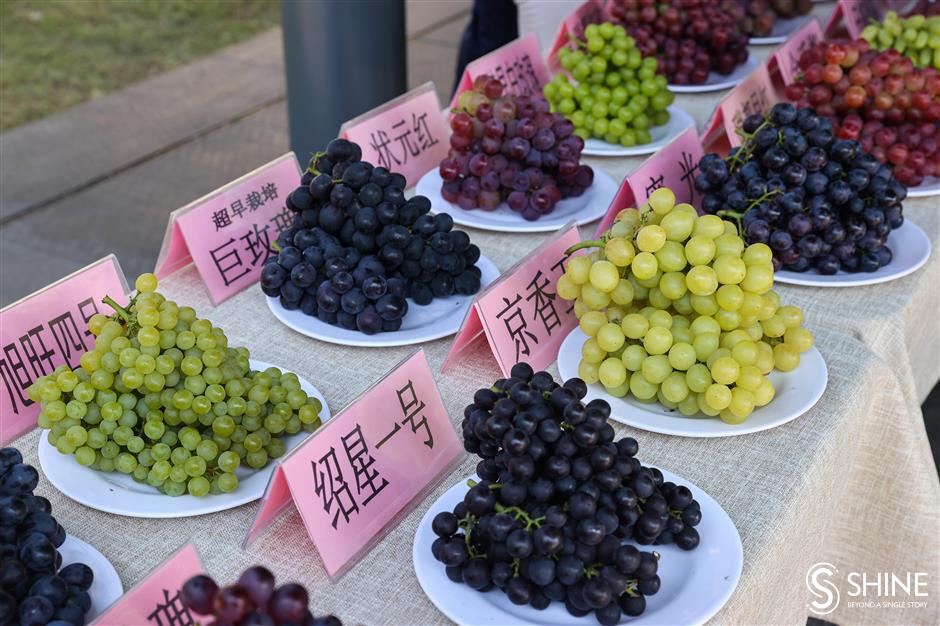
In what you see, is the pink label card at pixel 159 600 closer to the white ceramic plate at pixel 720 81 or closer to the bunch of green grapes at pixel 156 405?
the bunch of green grapes at pixel 156 405

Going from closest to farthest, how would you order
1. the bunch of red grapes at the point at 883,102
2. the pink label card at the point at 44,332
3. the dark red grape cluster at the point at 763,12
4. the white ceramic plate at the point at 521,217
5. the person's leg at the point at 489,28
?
the pink label card at the point at 44,332 → the white ceramic plate at the point at 521,217 → the bunch of red grapes at the point at 883,102 → the dark red grape cluster at the point at 763,12 → the person's leg at the point at 489,28

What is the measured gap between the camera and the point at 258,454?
1198 millimetres

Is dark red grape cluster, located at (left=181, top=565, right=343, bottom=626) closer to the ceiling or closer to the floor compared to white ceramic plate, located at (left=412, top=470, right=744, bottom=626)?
closer to the ceiling

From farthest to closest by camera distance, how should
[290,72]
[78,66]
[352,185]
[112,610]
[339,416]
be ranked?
[78,66]
[290,72]
[352,185]
[339,416]
[112,610]

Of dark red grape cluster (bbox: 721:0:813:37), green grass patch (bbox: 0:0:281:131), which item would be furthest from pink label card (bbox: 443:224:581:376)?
green grass patch (bbox: 0:0:281:131)

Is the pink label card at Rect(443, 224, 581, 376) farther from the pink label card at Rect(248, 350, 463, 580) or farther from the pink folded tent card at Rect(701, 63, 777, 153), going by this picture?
the pink folded tent card at Rect(701, 63, 777, 153)

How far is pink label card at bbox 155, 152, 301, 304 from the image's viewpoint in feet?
5.24

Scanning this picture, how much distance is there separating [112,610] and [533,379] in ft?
1.53

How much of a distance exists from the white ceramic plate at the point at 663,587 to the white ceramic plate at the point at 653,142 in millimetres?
1082

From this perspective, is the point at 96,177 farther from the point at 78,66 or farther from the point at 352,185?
the point at 352,185

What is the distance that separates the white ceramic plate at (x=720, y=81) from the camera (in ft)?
7.83

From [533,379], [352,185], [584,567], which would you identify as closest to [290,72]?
[352,185]

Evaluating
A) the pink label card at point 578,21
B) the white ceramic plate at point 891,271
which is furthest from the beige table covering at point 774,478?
the pink label card at point 578,21

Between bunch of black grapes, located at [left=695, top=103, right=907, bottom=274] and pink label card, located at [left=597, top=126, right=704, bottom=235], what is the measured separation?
8cm
